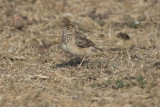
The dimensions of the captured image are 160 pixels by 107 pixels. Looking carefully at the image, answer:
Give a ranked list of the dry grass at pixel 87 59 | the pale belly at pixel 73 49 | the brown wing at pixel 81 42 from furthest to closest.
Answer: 1. the brown wing at pixel 81 42
2. the pale belly at pixel 73 49
3. the dry grass at pixel 87 59

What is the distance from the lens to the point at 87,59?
863 cm

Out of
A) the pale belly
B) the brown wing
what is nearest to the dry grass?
the pale belly

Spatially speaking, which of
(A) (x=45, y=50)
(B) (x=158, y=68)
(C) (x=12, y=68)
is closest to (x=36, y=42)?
(A) (x=45, y=50)

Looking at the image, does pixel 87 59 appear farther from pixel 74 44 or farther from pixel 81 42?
pixel 74 44

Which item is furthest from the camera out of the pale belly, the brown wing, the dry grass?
the brown wing

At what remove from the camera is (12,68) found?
762 centimetres

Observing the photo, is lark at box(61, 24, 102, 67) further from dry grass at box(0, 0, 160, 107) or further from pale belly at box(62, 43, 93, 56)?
dry grass at box(0, 0, 160, 107)

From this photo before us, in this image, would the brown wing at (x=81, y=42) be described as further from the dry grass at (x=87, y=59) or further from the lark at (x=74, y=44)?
the dry grass at (x=87, y=59)

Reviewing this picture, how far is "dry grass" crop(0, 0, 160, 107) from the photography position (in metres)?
5.96

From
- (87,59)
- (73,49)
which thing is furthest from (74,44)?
(87,59)

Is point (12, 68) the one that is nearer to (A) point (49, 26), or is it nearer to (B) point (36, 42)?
(B) point (36, 42)

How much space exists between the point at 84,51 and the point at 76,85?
160 cm

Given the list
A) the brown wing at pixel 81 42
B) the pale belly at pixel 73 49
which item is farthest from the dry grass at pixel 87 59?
the brown wing at pixel 81 42

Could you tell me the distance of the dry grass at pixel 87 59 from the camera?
5961 mm
